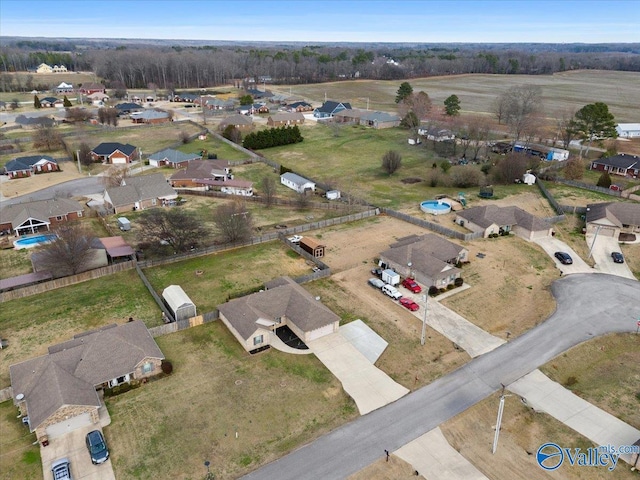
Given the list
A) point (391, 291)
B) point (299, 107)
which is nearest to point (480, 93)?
point (299, 107)

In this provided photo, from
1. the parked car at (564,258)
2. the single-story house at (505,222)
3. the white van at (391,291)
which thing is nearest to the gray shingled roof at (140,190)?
the white van at (391,291)

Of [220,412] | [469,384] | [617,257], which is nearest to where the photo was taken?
[220,412]

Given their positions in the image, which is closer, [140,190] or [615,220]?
[615,220]

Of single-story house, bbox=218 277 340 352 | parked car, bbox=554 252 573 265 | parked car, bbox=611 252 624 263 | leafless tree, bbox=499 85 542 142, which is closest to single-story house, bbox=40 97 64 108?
leafless tree, bbox=499 85 542 142

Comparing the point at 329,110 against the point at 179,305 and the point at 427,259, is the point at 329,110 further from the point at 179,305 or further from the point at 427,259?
the point at 179,305

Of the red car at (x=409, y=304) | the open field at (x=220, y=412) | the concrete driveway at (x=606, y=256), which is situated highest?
the concrete driveway at (x=606, y=256)

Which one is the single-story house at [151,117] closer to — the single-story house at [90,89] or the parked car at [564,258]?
the single-story house at [90,89]

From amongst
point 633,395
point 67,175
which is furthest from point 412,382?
point 67,175

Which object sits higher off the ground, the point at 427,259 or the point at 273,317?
the point at 427,259
